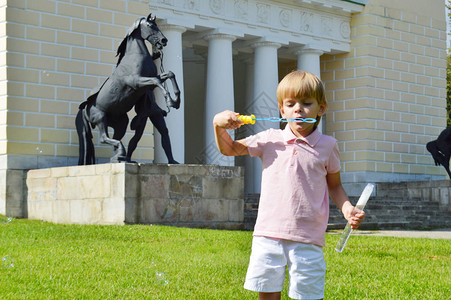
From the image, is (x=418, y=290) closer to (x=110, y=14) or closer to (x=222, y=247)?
(x=222, y=247)

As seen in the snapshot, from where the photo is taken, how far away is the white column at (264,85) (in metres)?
27.1

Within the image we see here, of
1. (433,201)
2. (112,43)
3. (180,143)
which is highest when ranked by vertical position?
(112,43)

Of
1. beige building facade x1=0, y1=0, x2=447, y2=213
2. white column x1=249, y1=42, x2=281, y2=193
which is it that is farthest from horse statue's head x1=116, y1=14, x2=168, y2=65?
white column x1=249, y1=42, x2=281, y2=193

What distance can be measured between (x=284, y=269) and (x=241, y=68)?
3014 cm

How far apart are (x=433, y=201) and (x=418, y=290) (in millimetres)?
18994

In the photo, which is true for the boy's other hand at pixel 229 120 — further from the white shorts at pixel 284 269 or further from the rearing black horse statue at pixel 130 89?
the rearing black horse statue at pixel 130 89

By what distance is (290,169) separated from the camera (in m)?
4.81

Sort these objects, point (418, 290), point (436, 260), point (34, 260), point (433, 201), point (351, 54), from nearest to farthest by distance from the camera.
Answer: point (418, 290) < point (34, 260) < point (436, 260) < point (433, 201) < point (351, 54)

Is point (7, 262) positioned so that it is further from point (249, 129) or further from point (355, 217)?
point (249, 129)

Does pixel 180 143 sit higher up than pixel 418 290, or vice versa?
pixel 180 143

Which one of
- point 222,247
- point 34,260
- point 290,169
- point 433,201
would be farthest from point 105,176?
point 433,201

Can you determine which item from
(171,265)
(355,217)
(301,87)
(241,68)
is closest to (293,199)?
(355,217)

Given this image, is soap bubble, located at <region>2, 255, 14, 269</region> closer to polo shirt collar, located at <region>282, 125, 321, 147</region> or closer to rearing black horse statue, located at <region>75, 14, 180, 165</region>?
polo shirt collar, located at <region>282, 125, 321, 147</region>

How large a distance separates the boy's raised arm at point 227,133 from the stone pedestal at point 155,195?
10391mm
